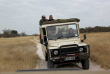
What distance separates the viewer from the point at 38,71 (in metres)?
3.01

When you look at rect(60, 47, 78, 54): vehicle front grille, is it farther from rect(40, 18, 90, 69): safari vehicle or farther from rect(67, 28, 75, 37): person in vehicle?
rect(67, 28, 75, 37): person in vehicle

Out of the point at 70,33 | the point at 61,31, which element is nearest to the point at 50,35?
the point at 61,31

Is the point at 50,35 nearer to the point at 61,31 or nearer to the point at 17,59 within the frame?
the point at 61,31

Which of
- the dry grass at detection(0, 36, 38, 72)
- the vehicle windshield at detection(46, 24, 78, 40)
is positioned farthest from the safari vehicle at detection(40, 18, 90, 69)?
the dry grass at detection(0, 36, 38, 72)

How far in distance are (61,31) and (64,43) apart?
23.1 inches

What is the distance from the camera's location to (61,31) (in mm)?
9039

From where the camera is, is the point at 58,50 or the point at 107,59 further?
the point at 107,59

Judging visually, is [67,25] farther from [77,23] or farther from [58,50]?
[58,50]

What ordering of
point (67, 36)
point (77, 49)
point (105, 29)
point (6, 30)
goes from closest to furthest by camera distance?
1. point (77, 49)
2. point (67, 36)
3. point (105, 29)
4. point (6, 30)

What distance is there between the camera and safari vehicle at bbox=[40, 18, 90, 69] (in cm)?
795

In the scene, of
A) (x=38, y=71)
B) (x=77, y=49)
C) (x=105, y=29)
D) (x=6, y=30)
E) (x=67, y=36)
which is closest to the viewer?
(x=38, y=71)

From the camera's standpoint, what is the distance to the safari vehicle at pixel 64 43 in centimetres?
Answer: 795

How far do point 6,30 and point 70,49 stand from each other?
10371cm

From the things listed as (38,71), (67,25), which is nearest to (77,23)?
(67,25)
